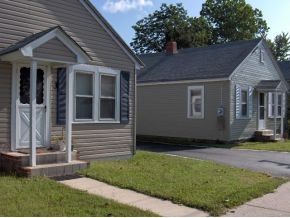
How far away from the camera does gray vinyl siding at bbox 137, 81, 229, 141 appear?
20.6m

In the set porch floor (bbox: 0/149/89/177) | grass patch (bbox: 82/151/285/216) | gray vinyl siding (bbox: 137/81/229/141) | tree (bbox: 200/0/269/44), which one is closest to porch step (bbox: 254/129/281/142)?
gray vinyl siding (bbox: 137/81/229/141)

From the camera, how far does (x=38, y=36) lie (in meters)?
9.54

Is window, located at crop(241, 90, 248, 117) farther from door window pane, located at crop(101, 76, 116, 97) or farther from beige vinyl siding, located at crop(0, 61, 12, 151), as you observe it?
beige vinyl siding, located at crop(0, 61, 12, 151)

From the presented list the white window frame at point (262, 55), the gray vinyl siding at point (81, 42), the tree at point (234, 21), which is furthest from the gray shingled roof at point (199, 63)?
the tree at point (234, 21)

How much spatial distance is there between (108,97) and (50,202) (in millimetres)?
5879

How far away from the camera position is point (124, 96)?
13.2 metres

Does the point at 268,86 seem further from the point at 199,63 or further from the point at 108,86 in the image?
the point at 108,86

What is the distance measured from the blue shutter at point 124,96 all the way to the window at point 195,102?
8.45 meters

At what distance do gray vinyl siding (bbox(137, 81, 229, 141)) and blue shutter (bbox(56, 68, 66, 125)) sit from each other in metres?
10.9

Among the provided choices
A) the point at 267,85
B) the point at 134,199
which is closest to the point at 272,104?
the point at 267,85

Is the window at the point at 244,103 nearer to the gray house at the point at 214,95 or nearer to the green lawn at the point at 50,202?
the gray house at the point at 214,95

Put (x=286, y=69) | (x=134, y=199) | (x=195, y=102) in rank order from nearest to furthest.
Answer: (x=134, y=199)
(x=195, y=102)
(x=286, y=69)

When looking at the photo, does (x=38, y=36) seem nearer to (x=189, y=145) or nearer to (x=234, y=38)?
(x=189, y=145)

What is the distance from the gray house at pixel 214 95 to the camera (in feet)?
67.7
